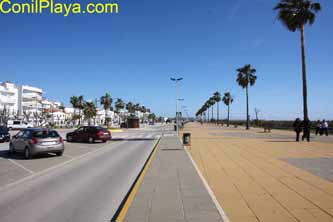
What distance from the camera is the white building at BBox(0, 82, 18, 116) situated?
91.0 metres

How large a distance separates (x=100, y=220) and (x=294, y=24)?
2794cm

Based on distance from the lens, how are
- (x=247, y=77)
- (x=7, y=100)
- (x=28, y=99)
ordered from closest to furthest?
1. (x=247, y=77)
2. (x=7, y=100)
3. (x=28, y=99)

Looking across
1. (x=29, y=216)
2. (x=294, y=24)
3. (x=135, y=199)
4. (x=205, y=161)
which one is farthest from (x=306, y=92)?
(x=29, y=216)

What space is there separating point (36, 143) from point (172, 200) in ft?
32.6

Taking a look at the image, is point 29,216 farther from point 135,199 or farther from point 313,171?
point 313,171

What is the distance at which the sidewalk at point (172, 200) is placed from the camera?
543 cm

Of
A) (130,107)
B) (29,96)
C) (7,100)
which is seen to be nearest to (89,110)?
(7,100)

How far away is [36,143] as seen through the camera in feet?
46.2

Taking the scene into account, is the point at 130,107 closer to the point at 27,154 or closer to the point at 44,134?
the point at 44,134

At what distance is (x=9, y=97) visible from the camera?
312 feet

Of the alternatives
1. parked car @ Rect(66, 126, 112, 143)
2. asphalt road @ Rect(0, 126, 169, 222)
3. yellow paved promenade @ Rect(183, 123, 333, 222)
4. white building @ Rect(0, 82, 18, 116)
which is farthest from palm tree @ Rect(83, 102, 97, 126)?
yellow paved promenade @ Rect(183, 123, 333, 222)

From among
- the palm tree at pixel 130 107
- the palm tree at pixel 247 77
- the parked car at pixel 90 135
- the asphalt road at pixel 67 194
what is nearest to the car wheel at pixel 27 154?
the asphalt road at pixel 67 194

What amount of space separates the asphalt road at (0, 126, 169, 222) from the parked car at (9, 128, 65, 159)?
10.4ft

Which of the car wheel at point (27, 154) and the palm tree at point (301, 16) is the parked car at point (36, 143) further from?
the palm tree at point (301, 16)
